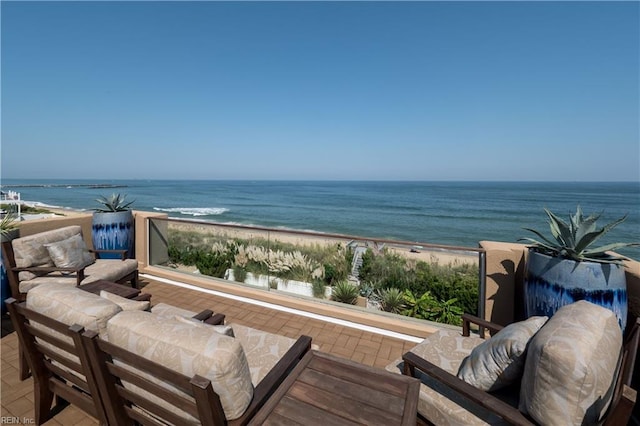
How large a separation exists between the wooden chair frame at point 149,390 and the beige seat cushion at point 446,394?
846mm

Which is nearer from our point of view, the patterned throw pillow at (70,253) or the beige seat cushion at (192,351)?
the beige seat cushion at (192,351)

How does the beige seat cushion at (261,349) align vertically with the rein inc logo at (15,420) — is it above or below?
above

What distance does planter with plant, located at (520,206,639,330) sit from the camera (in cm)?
193

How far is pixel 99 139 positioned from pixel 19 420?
104 ft

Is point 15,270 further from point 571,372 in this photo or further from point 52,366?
point 571,372

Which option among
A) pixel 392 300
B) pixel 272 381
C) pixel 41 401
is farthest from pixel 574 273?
A: pixel 41 401

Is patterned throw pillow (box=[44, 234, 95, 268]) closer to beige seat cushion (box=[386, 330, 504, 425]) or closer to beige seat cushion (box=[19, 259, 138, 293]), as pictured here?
beige seat cushion (box=[19, 259, 138, 293])

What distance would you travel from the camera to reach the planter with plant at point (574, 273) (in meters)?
1.93

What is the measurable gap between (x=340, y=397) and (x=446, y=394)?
27.8 inches

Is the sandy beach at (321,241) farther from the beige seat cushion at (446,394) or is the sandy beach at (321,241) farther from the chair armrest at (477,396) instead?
the chair armrest at (477,396)

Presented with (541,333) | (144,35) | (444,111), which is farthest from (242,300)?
(444,111)

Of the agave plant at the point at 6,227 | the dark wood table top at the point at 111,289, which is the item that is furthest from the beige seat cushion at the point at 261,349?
the agave plant at the point at 6,227

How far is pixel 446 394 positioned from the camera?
1586 millimetres

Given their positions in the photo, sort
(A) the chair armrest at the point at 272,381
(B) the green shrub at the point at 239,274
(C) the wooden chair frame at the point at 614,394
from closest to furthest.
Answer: (C) the wooden chair frame at the point at 614,394 → (A) the chair armrest at the point at 272,381 → (B) the green shrub at the point at 239,274
